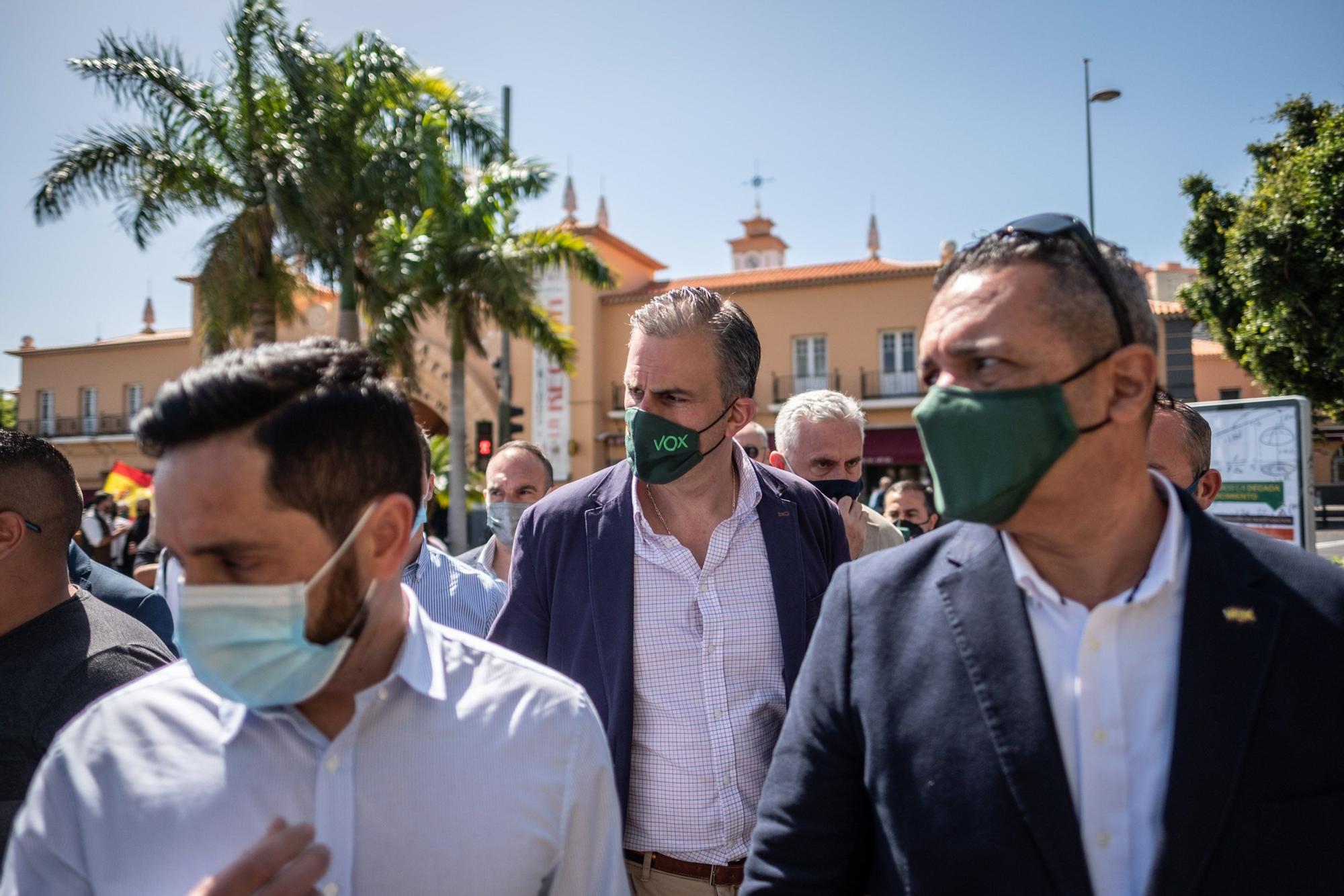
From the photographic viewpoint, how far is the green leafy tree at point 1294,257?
45.3 ft

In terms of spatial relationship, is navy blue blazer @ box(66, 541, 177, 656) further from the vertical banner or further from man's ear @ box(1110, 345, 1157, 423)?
the vertical banner

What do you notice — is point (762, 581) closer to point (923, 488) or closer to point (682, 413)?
point (682, 413)

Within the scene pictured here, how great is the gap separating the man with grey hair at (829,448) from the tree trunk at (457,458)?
12877 mm

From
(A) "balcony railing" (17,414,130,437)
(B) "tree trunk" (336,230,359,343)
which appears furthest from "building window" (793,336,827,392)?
(A) "balcony railing" (17,414,130,437)

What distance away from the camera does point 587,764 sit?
1674 millimetres

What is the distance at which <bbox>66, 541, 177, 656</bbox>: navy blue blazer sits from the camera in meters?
3.67

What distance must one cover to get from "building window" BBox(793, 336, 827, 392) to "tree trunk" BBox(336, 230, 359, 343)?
17.5m

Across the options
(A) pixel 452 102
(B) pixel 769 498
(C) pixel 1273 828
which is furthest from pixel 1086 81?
(C) pixel 1273 828

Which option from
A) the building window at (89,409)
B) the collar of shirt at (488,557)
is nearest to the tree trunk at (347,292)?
the collar of shirt at (488,557)

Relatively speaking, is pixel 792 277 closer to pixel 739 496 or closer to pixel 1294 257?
pixel 1294 257

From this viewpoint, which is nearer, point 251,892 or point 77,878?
point 251,892

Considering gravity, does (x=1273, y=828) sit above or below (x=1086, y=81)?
below

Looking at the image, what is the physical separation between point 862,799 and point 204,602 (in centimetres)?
117

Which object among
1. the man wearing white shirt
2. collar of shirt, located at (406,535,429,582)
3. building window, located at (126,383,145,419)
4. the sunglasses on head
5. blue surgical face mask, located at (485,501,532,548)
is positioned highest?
building window, located at (126,383,145,419)
